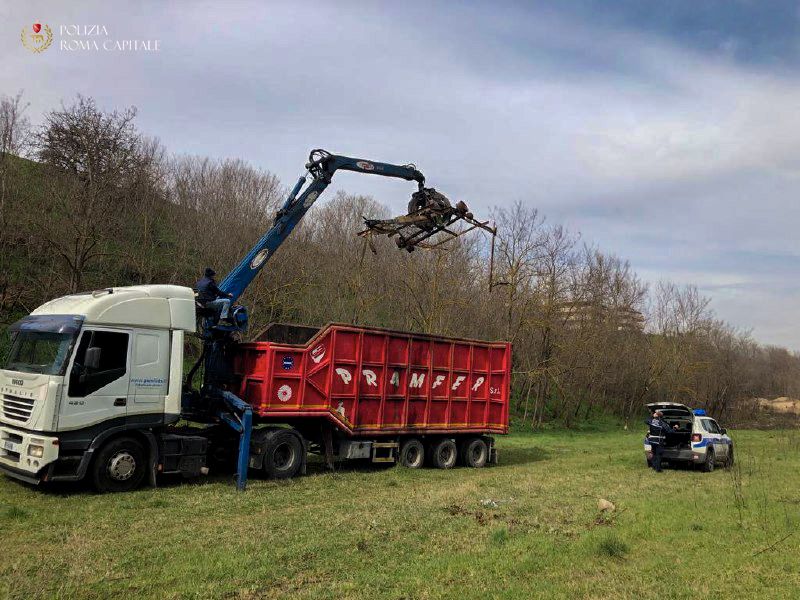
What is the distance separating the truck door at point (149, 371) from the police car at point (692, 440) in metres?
11.4

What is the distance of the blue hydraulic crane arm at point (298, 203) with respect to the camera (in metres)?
12.3

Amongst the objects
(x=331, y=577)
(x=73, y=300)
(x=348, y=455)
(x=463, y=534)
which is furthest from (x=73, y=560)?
(x=348, y=455)

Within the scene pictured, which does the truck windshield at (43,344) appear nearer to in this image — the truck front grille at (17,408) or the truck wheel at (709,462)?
the truck front grille at (17,408)

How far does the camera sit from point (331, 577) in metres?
5.73

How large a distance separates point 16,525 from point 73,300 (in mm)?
3842

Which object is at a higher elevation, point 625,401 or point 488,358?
point 488,358

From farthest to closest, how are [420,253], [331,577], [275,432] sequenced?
[420,253] → [275,432] → [331,577]

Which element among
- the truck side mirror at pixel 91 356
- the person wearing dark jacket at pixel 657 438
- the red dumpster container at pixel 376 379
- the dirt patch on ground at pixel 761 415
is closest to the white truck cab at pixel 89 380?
the truck side mirror at pixel 91 356

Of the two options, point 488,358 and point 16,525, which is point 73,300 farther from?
point 488,358

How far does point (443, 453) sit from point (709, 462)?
675cm

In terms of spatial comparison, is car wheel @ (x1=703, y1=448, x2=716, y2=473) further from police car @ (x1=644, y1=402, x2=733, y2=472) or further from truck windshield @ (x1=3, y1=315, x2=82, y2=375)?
truck windshield @ (x1=3, y1=315, x2=82, y2=375)

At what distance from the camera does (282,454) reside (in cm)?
1175

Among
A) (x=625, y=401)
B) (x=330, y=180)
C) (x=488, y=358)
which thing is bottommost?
(x=625, y=401)

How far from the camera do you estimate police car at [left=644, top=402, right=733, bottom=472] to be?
1500 centimetres
